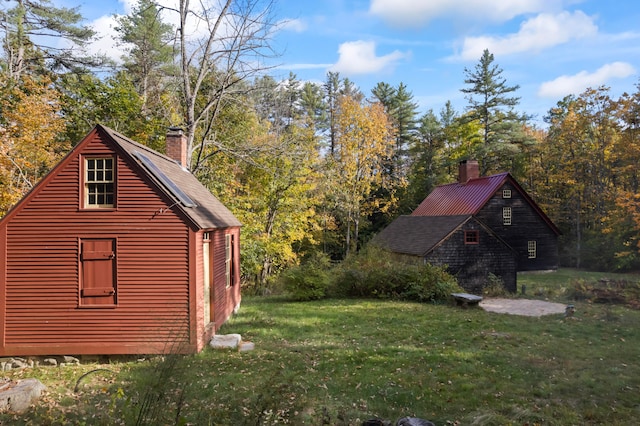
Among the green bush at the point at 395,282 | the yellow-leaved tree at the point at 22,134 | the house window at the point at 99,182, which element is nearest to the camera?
the house window at the point at 99,182

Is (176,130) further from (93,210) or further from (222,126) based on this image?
(222,126)

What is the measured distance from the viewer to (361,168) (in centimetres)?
3048

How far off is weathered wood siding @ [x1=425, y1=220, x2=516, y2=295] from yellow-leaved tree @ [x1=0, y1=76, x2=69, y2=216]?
1899 cm

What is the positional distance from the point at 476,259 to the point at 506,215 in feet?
30.7

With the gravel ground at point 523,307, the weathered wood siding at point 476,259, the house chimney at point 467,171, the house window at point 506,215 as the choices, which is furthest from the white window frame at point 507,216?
the gravel ground at point 523,307

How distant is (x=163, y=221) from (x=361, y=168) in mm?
22306

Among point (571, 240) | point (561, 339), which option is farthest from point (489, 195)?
point (561, 339)

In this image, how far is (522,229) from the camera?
29.3 m

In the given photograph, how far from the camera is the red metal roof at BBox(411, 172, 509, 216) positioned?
2723cm

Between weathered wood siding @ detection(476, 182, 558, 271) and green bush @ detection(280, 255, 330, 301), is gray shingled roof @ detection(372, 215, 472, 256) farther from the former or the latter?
green bush @ detection(280, 255, 330, 301)

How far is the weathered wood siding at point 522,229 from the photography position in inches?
1118

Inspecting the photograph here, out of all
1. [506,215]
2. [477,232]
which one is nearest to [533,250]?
[506,215]

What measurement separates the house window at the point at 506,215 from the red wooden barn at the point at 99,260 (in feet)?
82.9

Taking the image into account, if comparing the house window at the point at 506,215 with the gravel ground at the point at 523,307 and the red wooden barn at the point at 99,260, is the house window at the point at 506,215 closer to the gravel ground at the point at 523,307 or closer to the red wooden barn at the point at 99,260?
the gravel ground at the point at 523,307
